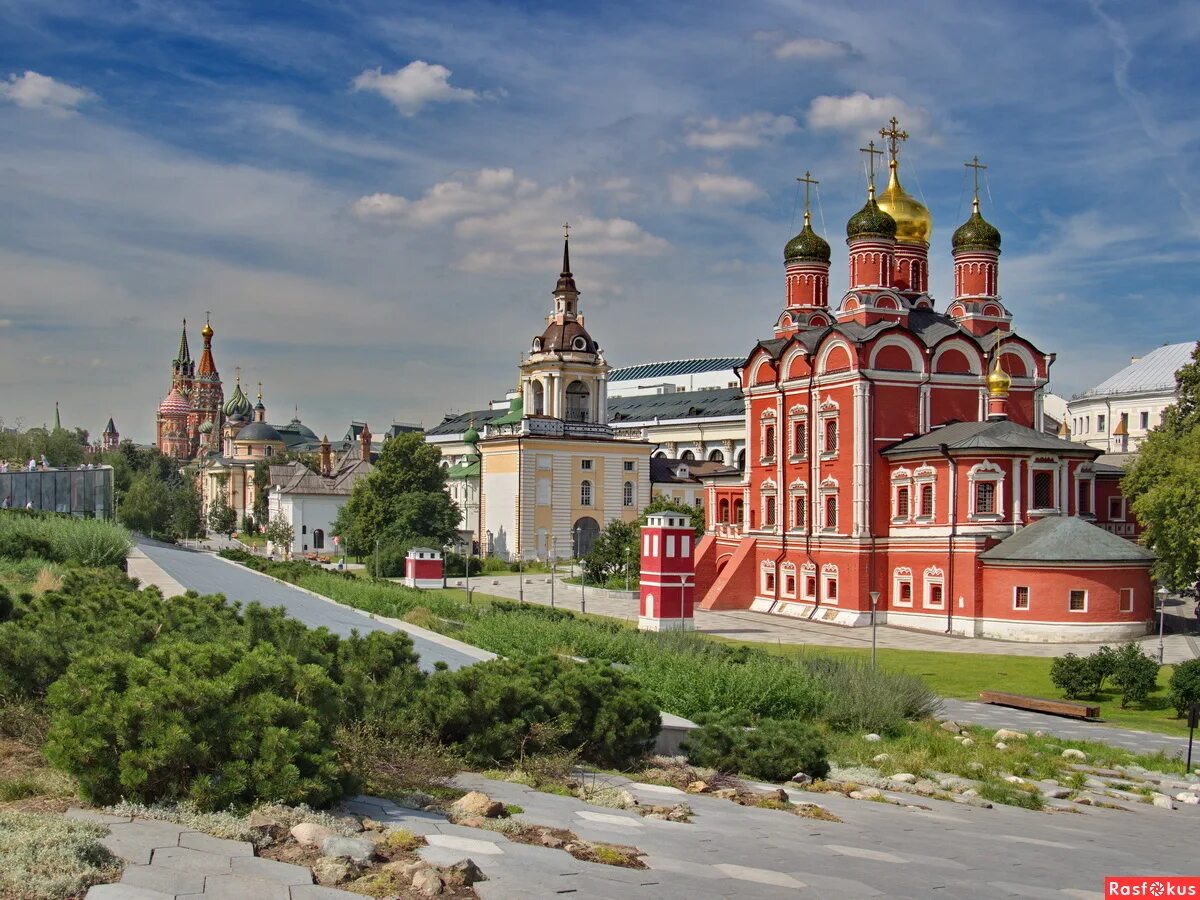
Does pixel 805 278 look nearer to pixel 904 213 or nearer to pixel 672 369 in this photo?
pixel 904 213

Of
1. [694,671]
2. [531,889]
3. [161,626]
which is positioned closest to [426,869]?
[531,889]

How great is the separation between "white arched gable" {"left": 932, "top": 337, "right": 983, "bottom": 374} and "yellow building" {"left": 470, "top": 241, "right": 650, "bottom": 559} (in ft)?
94.9

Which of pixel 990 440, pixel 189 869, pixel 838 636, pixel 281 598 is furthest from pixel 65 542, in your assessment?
Answer: pixel 990 440

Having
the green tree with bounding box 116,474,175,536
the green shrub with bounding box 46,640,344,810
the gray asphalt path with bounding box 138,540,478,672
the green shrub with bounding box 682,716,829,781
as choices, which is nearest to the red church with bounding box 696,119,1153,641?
the gray asphalt path with bounding box 138,540,478,672

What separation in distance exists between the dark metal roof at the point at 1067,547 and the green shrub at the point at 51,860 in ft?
112

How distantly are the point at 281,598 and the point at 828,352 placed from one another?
24.5 metres

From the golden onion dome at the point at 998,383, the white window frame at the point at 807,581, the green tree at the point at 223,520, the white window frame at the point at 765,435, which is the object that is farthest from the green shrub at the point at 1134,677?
the green tree at the point at 223,520

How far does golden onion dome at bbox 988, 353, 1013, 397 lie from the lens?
138ft

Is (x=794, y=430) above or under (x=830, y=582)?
above

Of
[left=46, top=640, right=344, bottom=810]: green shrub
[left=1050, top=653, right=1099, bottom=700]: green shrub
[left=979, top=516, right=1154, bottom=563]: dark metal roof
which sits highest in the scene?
[left=979, top=516, right=1154, bottom=563]: dark metal roof

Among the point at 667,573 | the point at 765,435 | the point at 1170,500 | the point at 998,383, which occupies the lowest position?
the point at 667,573

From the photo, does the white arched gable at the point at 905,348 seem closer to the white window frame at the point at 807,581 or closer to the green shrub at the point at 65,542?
the white window frame at the point at 807,581

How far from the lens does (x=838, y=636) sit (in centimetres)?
3853

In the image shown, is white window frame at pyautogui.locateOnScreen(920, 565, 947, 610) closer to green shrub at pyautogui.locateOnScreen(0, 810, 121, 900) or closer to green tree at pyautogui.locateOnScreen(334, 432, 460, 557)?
green tree at pyautogui.locateOnScreen(334, 432, 460, 557)
